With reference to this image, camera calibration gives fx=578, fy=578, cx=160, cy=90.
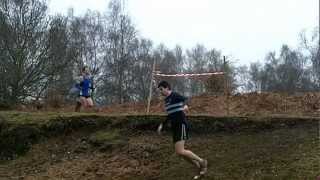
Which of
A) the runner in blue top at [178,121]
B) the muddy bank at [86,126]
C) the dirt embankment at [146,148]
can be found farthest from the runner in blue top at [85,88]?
Result: the runner in blue top at [178,121]

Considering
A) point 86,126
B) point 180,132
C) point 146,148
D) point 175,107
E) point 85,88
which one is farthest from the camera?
point 85,88

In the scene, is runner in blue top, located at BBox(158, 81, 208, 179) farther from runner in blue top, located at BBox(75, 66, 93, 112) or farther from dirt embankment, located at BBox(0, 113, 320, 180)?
runner in blue top, located at BBox(75, 66, 93, 112)

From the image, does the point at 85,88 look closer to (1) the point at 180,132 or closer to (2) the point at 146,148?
(2) the point at 146,148

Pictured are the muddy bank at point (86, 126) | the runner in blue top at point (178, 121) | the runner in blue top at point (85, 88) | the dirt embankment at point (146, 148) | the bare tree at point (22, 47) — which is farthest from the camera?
the bare tree at point (22, 47)

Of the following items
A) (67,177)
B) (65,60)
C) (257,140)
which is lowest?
(67,177)

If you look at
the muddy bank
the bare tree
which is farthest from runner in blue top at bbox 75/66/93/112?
the bare tree

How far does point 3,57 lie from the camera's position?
122 ft

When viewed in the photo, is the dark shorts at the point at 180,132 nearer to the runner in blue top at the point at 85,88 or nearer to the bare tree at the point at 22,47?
the runner in blue top at the point at 85,88

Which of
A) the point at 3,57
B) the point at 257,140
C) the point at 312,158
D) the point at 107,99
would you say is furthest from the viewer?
the point at 107,99

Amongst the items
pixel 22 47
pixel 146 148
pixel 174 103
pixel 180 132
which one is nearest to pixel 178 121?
pixel 180 132

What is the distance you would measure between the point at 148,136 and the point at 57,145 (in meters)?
2.45

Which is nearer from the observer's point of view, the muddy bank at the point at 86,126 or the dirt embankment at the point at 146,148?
the dirt embankment at the point at 146,148

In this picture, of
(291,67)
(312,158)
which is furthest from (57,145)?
(291,67)

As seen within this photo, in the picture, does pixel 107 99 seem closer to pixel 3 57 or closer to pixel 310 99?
pixel 3 57
